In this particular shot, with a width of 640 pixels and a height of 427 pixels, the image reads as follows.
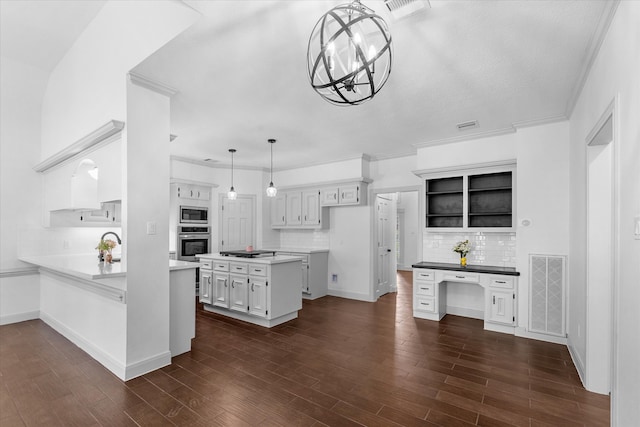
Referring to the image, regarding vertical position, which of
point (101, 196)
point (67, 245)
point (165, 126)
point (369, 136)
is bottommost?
point (67, 245)

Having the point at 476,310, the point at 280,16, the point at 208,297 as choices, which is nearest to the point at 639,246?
the point at 280,16

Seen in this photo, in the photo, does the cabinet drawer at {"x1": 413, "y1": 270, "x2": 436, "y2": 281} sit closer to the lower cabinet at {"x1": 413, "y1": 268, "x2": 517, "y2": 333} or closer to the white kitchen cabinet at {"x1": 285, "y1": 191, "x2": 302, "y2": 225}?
the lower cabinet at {"x1": 413, "y1": 268, "x2": 517, "y2": 333}

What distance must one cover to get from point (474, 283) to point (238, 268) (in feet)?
11.5

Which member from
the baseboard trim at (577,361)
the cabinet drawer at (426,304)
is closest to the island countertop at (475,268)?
the cabinet drawer at (426,304)

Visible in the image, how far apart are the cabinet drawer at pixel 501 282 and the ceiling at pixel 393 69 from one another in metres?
2.09

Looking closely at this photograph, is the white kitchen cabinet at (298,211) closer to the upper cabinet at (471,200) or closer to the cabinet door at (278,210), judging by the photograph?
the cabinet door at (278,210)

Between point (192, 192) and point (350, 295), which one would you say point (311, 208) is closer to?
point (350, 295)

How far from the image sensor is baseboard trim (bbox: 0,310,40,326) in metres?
4.50

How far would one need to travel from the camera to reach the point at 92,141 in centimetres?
334

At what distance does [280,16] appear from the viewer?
7.23ft

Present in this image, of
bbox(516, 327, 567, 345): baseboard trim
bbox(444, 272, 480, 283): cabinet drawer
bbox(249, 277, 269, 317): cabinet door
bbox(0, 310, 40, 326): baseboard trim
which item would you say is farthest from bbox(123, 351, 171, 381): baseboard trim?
bbox(516, 327, 567, 345): baseboard trim

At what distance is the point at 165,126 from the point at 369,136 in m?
2.92

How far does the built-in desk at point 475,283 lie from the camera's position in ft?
13.8

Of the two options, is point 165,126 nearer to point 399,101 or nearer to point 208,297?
point 399,101
